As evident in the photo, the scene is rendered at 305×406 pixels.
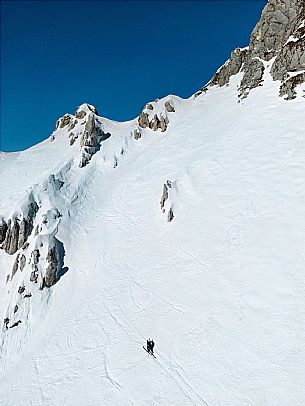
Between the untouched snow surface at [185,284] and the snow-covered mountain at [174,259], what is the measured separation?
0.10 m

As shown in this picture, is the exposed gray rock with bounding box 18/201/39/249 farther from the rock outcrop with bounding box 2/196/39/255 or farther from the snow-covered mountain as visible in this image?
the snow-covered mountain

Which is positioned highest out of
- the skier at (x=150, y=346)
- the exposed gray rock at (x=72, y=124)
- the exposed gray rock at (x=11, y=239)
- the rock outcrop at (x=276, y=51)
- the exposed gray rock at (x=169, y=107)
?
the rock outcrop at (x=276, y=51)

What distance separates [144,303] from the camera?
2305 cm

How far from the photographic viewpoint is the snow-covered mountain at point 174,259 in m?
16.6

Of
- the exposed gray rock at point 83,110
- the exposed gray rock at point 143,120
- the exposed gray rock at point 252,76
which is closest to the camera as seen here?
the exposed gray rock at point 252,76

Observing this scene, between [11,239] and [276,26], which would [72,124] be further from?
[276,26]

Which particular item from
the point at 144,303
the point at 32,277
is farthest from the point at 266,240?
the point at 32,277

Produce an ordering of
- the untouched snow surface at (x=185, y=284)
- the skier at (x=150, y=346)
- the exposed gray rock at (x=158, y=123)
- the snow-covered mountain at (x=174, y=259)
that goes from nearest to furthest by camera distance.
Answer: the untouched snow surface at (x=185, y=284)
the snow-covered mountain at (x=174, y=259)
the skier at (x=150, y=346)
the exposed gray rock at (x=158, y=123)

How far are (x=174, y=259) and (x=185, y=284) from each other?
3488 millimetres

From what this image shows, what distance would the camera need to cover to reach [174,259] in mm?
25953

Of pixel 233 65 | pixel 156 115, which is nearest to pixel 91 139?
pixel 156 115

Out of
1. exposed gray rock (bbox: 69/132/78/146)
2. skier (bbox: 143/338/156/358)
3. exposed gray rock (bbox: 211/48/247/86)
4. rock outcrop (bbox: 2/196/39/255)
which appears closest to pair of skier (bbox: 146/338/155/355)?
skier (bbox: 143/338/156/358)

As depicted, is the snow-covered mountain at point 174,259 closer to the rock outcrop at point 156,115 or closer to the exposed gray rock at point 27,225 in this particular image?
the exposed gray rock at point 27,225

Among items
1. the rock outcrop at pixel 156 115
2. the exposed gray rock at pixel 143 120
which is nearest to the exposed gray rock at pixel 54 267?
the rock outcrop at pixel 156 115
